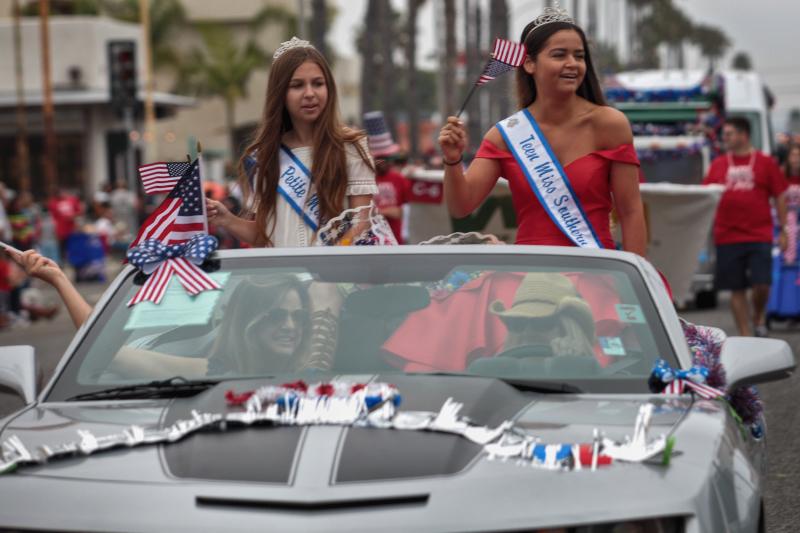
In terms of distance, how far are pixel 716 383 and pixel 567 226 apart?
5.98ft

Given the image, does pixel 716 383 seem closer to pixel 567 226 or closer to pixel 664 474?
pixel 664 474

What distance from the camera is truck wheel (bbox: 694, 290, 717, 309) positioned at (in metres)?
18.9

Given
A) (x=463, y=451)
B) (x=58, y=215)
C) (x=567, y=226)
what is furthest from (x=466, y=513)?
(x=58, y=215)

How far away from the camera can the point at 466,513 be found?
3.44m

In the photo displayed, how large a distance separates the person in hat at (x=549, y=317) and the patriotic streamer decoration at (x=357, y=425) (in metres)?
0.59

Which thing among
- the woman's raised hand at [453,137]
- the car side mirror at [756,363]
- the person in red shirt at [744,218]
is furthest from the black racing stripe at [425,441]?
the person in red shirt at [744,218]

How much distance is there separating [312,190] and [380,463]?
9.74ft

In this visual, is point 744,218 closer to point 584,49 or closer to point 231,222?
point 584,49

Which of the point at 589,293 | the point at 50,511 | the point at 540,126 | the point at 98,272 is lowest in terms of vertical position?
the point at 98,272

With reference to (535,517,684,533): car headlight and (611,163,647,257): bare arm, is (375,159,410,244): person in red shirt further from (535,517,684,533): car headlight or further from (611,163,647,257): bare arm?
(535,517,684,533): car headlight

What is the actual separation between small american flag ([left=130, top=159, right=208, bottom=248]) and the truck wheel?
46.0 feet

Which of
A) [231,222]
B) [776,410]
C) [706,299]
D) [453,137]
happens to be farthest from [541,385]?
[706,299]

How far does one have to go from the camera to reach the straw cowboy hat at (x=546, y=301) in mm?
4625

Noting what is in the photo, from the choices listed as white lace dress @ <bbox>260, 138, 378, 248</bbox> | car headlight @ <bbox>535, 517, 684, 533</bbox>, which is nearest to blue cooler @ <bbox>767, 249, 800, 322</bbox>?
white lace dress @ <bbox>260, 138, 378, 248</bbox>
